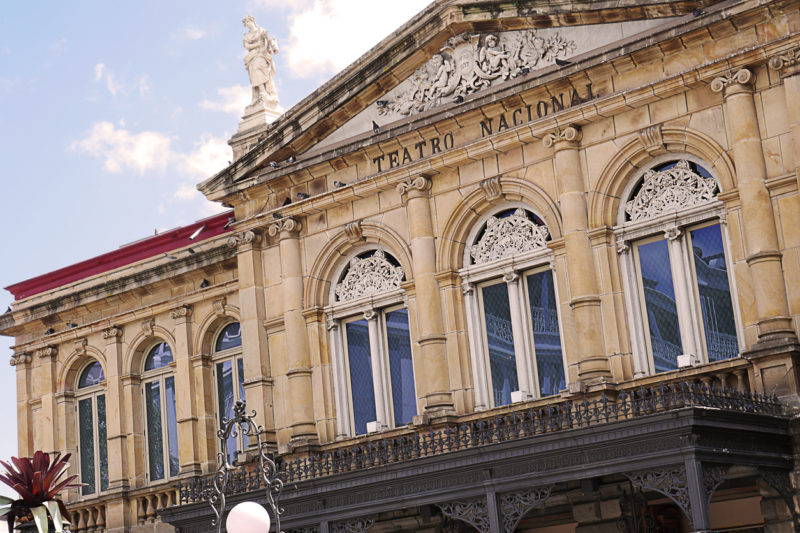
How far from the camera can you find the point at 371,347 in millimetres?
23422

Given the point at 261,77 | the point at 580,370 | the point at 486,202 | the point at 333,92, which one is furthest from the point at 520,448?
the point at 261,77

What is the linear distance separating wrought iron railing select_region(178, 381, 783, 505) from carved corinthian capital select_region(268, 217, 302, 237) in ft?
13.6

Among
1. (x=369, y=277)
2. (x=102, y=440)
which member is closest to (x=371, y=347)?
(x=369, y=277)

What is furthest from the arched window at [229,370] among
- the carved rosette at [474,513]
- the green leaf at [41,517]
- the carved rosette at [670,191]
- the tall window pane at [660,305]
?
the carved rosette at [670,191]

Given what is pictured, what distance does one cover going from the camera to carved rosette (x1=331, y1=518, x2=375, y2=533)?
20.3 meters

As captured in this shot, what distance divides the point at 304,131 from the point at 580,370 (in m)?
7.41

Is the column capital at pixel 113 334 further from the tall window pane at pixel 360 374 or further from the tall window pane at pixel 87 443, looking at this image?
the tall window pane at pixel 360 374

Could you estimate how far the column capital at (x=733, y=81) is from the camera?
19.4 m

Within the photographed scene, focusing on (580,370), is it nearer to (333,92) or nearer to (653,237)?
(653,237)

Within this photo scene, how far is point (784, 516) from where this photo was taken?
18.4 meters

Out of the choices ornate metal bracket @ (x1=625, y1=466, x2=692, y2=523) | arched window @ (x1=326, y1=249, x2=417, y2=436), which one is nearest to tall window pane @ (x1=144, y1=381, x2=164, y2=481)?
arched window @ (x1=326, y1=249, x2=417, y2=436)

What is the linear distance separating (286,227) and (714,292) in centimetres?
819

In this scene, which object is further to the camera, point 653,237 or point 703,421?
point 653,237

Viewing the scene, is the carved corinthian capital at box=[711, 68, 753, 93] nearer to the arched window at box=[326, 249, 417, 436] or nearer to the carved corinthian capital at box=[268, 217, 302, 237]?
the arched window at box=[326, 249, 417, 436]
